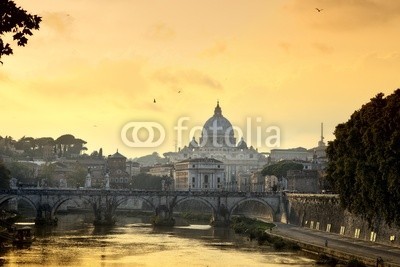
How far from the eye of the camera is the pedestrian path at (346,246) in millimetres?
51906

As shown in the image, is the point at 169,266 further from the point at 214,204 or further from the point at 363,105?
the point at 214,204

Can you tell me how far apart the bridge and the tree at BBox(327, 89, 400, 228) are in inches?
1534

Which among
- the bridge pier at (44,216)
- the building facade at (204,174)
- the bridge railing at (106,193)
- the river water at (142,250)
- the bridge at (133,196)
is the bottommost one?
the river water at (142,250)

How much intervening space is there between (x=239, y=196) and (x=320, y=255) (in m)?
50.7

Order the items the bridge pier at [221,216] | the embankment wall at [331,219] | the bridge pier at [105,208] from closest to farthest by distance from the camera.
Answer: the embankment wall at [331,219]
the bridge pier at [105,208]
the bridge pier at [221,216]

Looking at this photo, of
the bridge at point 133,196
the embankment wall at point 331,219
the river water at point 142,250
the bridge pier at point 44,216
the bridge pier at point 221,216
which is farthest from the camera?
the bridge pier at point 221,216

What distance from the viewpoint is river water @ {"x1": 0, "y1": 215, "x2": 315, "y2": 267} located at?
57.5 meters

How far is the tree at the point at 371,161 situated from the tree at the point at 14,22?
34.6 metres

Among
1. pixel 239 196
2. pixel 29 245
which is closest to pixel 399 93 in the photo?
pixel 29 245

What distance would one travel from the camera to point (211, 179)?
6939 inches

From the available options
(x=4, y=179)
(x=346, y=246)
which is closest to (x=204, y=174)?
(x=4, y=179)

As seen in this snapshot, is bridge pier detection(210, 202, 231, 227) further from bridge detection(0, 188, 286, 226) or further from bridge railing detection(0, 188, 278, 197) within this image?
bridge railing detection(0, 188, 278, 197)

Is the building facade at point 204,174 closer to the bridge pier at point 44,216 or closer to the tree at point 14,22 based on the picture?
the bridge pier at point 44,216

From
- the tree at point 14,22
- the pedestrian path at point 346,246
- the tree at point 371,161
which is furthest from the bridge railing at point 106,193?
the tree at point 14,22
